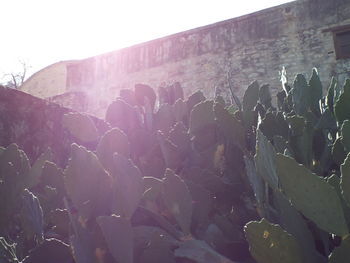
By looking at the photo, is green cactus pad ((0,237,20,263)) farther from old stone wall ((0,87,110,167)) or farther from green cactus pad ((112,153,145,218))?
old stone wall ((0,87,110,167))

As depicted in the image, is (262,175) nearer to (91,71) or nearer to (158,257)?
(158,257)

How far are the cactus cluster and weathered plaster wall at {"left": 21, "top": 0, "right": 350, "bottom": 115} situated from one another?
7.87 m

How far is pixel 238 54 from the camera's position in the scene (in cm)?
902

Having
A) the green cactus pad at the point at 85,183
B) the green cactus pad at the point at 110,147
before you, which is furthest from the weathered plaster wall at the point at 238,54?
the green cactus pad at the point at 85,183

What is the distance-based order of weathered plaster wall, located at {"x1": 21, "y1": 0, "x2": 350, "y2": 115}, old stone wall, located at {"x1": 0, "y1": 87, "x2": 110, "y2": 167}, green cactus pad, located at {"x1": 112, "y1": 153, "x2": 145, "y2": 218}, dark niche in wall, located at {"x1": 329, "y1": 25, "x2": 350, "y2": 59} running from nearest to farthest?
green cactus pad, located at {"x1": 112, "y1": 153, "x2": 145, "y2": 218}, old stone wall, located at {"x1": 0, "y1": 87, "x2": 110, "y2": 167}, dark niche in wall, located at {"x1": 329, "y1": 25, "x2": 350, "y2": 59}, weathered plaster wall, located at {"x1": 21, "y1": 0, "x2": 350, "y2": 115}

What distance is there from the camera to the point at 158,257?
0.58 m

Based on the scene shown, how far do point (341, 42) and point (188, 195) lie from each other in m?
8.66

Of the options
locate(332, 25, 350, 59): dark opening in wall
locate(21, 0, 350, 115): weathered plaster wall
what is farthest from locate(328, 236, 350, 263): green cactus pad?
locate(332, 25, 350, 59): dark opening in wall

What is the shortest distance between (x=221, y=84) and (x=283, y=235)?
8.81 metres

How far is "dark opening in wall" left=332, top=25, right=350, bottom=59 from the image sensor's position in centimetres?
816

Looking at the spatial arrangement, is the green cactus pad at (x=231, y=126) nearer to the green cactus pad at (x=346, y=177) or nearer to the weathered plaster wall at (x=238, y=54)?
the green cactus pad at (x=346, y=177)

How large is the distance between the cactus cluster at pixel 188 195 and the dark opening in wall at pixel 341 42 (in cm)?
801

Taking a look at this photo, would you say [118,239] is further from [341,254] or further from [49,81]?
[49,81]

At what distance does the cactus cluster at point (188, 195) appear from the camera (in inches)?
20.1
